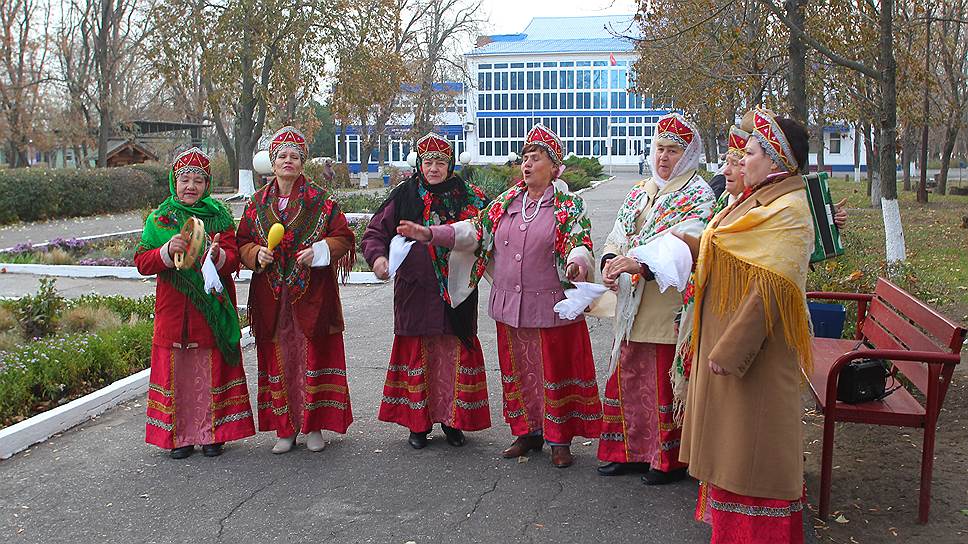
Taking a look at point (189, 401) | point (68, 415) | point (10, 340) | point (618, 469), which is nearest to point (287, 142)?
point (189, 401)

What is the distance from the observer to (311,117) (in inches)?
1095

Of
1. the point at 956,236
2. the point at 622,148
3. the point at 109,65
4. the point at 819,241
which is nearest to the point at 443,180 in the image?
the point at 819,241

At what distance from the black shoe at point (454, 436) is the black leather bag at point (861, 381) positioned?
2172 millimetres

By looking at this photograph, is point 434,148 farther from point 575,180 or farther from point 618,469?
point 575,180

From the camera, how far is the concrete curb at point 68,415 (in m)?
5.50

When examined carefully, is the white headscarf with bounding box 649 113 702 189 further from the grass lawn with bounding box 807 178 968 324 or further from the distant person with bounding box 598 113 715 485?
the grass lawn with bounding box 807 178 968 324

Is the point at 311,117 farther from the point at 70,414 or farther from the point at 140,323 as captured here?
the point at 70,414

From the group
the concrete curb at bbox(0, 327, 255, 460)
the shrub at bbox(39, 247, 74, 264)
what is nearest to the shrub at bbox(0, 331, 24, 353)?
the concrete curb at bbox(0, 327, 255, 460)

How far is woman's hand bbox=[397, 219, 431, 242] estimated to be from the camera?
4.82 m

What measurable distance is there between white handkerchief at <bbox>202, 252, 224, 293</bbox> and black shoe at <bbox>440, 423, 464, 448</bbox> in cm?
152

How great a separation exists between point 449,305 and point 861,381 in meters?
2.21

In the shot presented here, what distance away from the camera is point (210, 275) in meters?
4.97

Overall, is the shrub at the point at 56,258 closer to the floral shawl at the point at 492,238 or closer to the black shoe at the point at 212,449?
the black shoe at the point at 212,449

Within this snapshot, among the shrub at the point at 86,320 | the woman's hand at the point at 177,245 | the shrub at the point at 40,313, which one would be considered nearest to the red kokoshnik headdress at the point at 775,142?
the woman's hand at the point at 177,245
